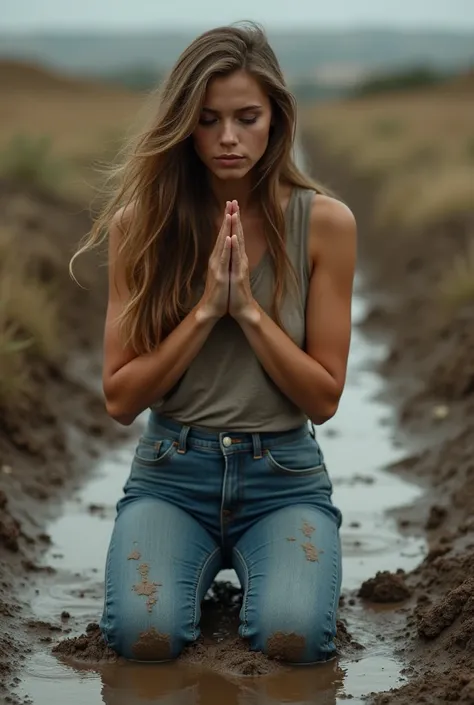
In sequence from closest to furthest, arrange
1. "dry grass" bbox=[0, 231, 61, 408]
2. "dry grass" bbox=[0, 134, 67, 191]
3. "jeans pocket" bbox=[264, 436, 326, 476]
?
"jeans pocket" bbox=[264, 436, 326, 476]
"dry grass" bbox=[0, 231, 61, 408]
"dry grass" bbox=[0, 134, 67, 191]

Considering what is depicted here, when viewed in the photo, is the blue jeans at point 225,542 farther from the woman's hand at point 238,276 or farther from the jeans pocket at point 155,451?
the woman's hand at point 238,276

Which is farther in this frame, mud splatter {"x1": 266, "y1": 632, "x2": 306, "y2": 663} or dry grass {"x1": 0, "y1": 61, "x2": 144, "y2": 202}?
dry grass {"x1": 0, "y1": 61, "x2": 144, "y2": 202}

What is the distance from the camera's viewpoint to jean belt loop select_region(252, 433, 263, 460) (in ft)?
13.8

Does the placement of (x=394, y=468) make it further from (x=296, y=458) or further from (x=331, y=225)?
(x=331, y=225)

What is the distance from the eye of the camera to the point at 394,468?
6.45 meters

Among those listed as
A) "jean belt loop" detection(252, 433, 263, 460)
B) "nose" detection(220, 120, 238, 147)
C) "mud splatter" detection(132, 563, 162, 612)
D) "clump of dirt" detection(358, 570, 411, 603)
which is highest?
"nose" detection(220, 120, 238, 147)

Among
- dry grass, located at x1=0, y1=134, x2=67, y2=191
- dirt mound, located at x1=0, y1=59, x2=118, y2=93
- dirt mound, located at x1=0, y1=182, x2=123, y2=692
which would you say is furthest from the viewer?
dirt mound, located at x1=0, y1=59, x2=118, y2=93

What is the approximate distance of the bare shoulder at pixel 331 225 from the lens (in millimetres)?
4289

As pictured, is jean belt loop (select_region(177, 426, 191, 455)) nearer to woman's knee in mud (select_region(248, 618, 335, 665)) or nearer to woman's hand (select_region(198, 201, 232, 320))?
woman's hand (select_region(198, 201, 232, 320))

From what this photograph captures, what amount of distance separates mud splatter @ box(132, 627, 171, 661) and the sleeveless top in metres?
0.62

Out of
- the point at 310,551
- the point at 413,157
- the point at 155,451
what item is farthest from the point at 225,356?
the point at 413,157

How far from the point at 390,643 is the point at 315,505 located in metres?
0.49

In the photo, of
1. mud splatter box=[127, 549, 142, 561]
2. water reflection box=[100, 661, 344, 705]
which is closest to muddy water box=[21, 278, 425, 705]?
water reflection box=[100, 661, 344, 705]

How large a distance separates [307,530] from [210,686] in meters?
0.53
